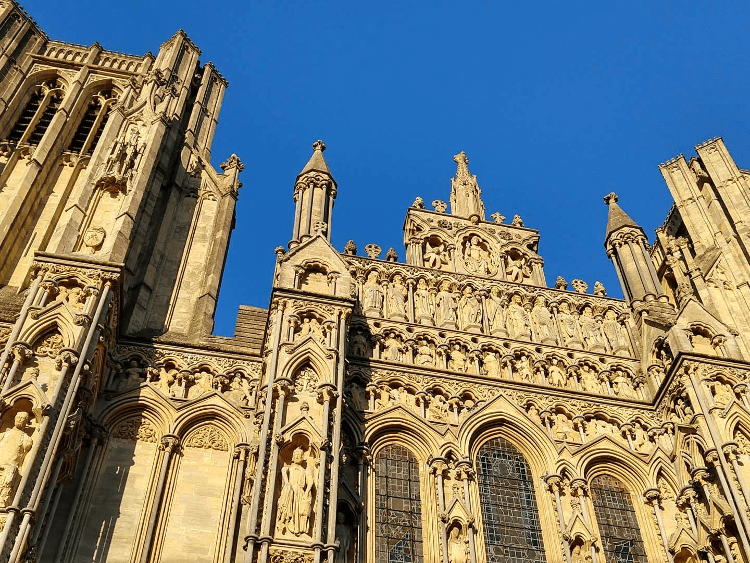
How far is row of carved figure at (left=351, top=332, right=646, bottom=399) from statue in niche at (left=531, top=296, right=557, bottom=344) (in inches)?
28.6

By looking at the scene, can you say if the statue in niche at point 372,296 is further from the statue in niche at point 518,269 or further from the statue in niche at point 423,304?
the statue in niche at point 518,269

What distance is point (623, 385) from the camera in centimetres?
1822

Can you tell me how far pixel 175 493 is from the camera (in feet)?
48.3

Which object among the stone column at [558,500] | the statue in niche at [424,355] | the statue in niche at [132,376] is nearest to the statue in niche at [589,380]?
the stone column at [558,500]

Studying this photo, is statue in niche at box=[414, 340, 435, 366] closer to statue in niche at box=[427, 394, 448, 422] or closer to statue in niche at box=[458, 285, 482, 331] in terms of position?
statue in niche at box=[427, 394, 448, 422]

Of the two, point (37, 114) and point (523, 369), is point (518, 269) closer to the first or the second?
point (523, 369)

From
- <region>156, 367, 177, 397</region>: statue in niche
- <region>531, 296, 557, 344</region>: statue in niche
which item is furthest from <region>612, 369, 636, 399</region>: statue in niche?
<region>156, 367, 177, 397</region>: statue in niche

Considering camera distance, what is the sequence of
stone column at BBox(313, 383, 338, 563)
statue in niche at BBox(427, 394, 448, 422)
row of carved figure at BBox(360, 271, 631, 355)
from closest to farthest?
stone column at BBox(313, 383, 338, 563), statue in niche at BBox(427, 394, 448, 422), row of carved figure at BBox(360, 271, 631, 355)

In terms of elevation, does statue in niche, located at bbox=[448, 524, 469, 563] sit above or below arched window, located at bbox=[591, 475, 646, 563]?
below

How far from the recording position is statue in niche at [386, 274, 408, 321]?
1866 cm

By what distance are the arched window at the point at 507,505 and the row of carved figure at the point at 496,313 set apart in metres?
2.94

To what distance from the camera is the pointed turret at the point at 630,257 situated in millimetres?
20203

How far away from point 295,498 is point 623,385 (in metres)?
7.97

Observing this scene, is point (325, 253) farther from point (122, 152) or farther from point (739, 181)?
point (739, 181)
